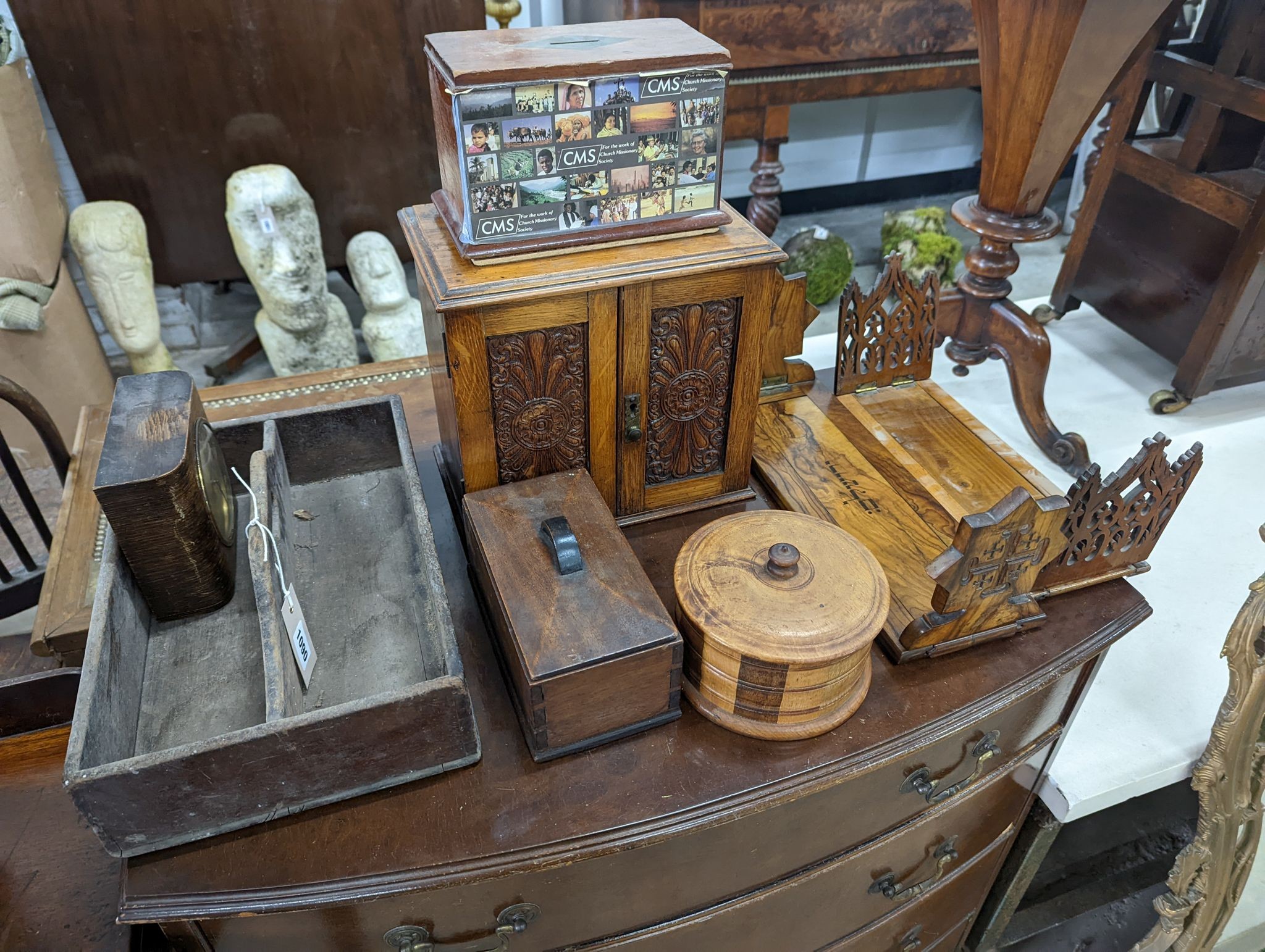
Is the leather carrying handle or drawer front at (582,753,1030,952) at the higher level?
the leather carrying handle

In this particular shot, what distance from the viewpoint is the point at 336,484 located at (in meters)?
1.14

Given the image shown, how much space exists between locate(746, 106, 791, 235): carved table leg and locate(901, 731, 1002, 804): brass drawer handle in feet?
5.53

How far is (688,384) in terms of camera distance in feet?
3.31

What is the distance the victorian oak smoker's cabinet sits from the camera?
88 centimetres

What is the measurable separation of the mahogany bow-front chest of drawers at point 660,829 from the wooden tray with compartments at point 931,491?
6cm

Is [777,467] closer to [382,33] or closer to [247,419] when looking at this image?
[247,419]

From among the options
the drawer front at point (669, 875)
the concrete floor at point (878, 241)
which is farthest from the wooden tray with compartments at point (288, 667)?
the concrete floor at point (878, 241)

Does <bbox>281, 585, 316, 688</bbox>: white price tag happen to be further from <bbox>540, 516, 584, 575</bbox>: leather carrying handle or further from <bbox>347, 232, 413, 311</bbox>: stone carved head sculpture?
<bbox>347, 232, 413, 311</bbox>: stone carved head sculpture

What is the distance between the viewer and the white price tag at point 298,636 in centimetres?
86

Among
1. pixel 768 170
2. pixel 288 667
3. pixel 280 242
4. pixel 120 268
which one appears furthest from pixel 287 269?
pixel 288 667

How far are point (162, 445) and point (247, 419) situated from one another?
20 cm

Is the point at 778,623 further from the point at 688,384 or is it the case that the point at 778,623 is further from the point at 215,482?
the point at 215,482

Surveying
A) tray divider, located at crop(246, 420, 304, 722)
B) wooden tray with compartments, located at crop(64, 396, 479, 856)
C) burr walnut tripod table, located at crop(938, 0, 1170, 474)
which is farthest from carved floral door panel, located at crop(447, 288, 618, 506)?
burr walnut tripod table, located at crop(938, 0, 1170, 474)

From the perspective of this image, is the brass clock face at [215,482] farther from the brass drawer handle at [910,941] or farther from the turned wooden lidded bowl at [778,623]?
the brass drawer handle at [910,941]
